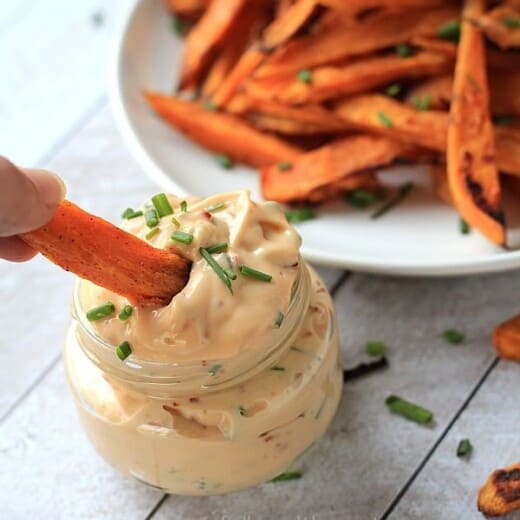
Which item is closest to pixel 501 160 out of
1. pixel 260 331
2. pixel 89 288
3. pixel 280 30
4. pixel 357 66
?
pixel 357 66

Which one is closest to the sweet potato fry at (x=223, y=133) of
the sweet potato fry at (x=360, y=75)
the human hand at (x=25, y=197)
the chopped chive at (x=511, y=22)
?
the sweet potato fry at (x=360, y=75)

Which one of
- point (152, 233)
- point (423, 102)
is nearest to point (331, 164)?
point (423, 102)

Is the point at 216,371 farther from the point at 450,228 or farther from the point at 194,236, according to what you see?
the point at 450,228

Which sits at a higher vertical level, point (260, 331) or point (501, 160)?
point (260, 331)

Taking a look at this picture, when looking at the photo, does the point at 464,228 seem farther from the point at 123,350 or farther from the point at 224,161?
the point at 123,350

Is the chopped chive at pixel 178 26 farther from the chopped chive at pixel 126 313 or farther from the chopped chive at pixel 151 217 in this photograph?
the chopped chive at pixel 126 313
